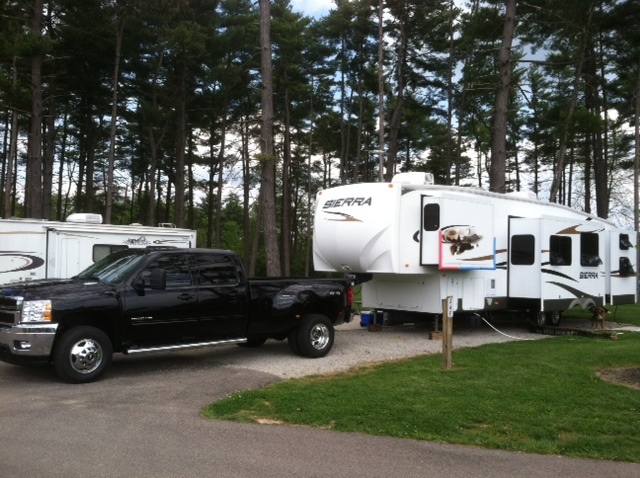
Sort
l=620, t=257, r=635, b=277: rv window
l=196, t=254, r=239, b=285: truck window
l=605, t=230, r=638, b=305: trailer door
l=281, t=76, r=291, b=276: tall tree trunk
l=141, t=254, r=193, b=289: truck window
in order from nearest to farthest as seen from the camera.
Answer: l=141, t=254, r=193, b=289: truck window
l=196, t=254, r=239, b=285: truck window
l=605, t=230, r=638, b=305: trailer door
l=620, t=257, r=635, b=277: rv window
l=281, t=76, r=291, b=276: tall tree trunk

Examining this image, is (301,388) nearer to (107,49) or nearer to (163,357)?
(163,357)

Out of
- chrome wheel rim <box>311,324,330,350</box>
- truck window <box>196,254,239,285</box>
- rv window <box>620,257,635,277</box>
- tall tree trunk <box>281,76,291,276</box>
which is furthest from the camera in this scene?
tall tree trunk <box>281,76,291,276</box>

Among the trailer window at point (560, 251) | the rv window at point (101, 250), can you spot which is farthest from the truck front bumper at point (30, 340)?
the trailer window at point (560, 251)

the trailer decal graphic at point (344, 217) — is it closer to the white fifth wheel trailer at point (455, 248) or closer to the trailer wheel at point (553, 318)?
the white fifth wheel trailer at point (455, 248)

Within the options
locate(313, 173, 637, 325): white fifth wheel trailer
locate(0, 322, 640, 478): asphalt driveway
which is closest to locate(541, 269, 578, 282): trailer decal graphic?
locate(313, 173, 637, 325): white fifth wheel trailer

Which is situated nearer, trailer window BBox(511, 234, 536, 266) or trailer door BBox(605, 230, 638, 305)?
trailer window BBox(511, 234, 536, 266)

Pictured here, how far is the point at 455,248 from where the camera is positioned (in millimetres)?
12375

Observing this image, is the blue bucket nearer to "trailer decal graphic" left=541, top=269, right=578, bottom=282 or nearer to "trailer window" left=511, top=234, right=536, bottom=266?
"trailer window" left=511, top=234, right=536, bottom=266

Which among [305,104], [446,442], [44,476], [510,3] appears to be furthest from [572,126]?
[44,476]

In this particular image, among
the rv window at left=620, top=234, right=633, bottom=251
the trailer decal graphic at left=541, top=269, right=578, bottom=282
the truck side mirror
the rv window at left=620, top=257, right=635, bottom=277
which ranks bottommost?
the truck side mirror

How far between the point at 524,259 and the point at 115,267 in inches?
352

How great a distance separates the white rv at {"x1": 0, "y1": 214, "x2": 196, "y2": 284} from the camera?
13445 millimetres

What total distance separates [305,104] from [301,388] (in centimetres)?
3144

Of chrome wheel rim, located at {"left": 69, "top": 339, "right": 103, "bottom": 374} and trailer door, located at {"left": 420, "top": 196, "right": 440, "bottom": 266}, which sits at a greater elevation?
trailer door, located at {"left": 420, "top": 196, "right": 440, "bottom": 266}
